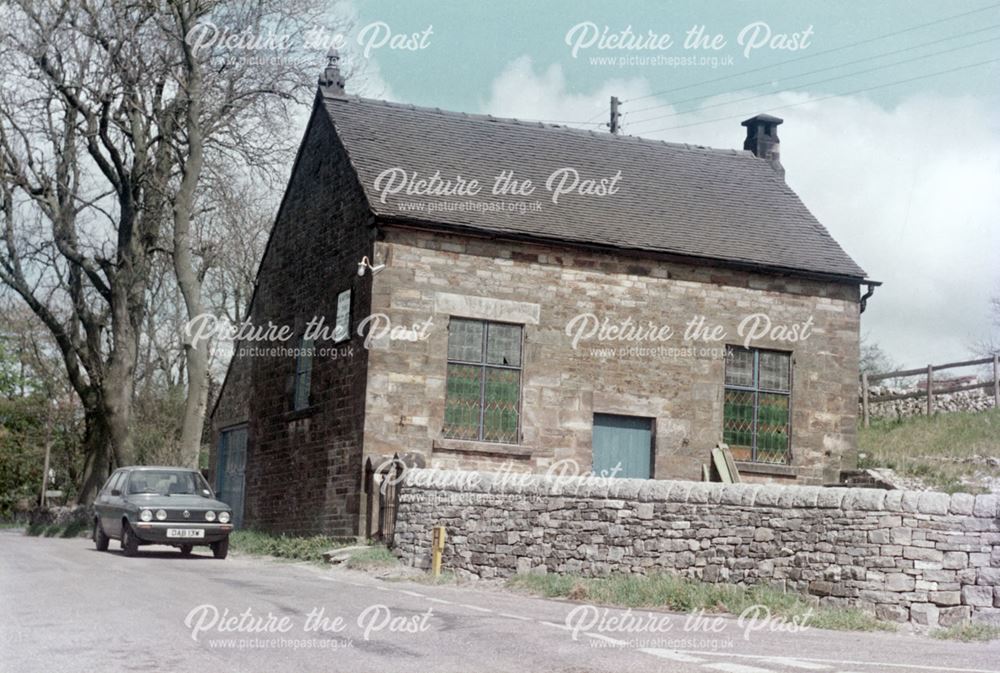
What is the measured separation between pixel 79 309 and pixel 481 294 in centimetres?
1456

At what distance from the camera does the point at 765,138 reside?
30750 millimetres

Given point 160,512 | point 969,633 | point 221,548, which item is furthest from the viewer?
point 221,548

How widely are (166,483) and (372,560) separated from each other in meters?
4.13

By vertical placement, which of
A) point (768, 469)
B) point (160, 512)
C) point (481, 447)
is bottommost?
point (160, 512)

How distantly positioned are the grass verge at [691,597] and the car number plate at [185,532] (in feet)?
20.8

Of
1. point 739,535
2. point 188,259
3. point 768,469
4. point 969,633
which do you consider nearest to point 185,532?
point 739,535

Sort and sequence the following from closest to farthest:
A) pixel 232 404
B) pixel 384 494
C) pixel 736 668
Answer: pixel 736 668 < pixel 384 494 < pixel 232 404

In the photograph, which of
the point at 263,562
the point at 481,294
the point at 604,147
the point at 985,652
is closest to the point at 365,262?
the point at 481,294

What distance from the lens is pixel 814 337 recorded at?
25.9 m

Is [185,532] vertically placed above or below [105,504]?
below

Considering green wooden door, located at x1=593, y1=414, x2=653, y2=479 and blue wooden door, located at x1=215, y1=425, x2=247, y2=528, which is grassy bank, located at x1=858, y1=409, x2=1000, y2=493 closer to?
green wooden door, located at x1=593, y1=414, x2=653, y2=479

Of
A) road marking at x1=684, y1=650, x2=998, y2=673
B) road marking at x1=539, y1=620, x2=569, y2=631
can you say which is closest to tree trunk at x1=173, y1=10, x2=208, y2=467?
road marking at x1=539, y1=620, x2=569, y2=631

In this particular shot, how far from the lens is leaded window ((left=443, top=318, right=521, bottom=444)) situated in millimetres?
23203

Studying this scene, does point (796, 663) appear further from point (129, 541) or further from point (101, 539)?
point (101, 539)
